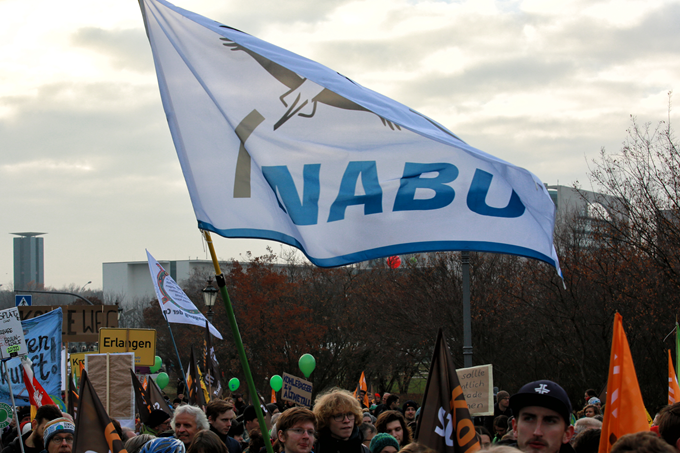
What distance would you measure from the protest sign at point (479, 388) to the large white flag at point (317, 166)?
2.72 meters

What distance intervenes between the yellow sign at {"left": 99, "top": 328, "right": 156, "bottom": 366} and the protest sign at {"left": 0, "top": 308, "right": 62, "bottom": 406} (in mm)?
3223

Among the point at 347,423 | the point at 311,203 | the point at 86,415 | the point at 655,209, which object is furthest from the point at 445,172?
the point at 655,209

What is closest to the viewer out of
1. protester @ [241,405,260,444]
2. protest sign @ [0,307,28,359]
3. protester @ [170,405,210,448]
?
protester @ [170,405,210,448]

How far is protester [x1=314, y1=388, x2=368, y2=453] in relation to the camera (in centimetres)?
523

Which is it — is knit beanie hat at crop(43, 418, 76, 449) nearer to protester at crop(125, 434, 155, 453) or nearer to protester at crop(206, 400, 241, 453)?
protester at crop(125, 434, 155, 453)

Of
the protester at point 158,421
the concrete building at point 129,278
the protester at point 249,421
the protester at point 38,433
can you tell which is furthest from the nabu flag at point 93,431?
the concrete building at point 129,278

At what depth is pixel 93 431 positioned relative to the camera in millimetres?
4715

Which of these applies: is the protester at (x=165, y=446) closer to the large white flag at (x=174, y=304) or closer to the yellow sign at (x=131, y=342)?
the large white flag at (x=174, y=304)

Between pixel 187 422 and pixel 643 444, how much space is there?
401 cm

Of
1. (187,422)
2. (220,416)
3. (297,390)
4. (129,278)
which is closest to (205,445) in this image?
(187,422)

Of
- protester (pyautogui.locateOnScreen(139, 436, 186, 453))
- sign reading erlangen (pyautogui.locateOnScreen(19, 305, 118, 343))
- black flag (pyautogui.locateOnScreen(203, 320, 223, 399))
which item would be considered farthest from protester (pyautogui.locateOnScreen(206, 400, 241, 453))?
sign reading erlangen (pyautogui.locateOnScreen(19, 305, 118, 343))

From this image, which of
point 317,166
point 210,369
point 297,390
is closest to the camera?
point 317,166

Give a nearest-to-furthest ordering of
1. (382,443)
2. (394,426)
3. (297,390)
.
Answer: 1. (382,443)
2. (394,426)
3. (297,390)

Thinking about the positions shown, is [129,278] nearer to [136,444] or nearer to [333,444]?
[136,444]
